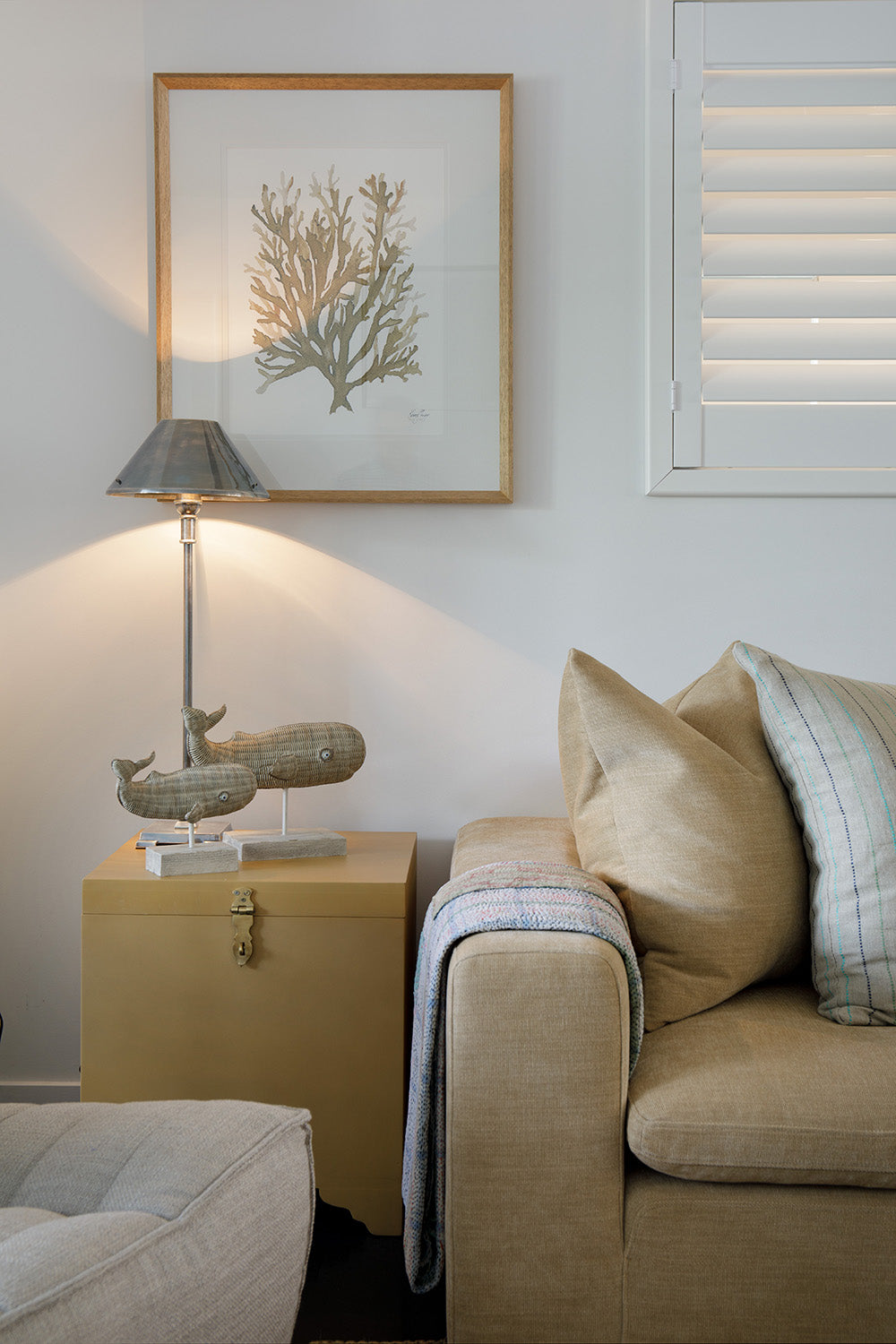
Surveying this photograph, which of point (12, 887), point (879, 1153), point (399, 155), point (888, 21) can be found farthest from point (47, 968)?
point (888, 21)

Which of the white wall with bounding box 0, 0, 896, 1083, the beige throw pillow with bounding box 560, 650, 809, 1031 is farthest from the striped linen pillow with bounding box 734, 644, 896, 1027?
the white wall with bounding box 0, 0, 896, 1083

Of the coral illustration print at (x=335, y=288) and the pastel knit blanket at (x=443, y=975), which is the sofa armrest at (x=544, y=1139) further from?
the coral illustration print at (x=335, y=288)

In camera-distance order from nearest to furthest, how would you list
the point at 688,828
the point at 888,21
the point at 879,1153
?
the point at 879,1153, the point at 688,828, the point at 888,21

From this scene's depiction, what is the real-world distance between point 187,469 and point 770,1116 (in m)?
1.33

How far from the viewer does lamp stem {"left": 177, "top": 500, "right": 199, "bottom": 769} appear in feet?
6.31

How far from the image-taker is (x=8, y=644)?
82.7 inches

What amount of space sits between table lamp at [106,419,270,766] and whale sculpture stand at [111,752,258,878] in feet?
0.37

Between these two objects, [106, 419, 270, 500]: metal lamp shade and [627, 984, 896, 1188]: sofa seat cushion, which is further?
[106, 419, 270, 500]: metal lamp shade

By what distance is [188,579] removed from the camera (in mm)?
1954

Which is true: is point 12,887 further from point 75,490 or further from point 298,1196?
point 298,1196

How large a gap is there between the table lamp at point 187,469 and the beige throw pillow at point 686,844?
698 mm

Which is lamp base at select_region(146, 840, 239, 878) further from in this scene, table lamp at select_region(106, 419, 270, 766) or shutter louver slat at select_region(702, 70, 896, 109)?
shutter louver slat at select_region(702, 70, 896, 109)

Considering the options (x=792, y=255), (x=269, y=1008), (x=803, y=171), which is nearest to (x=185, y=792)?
(x=269, y=1008)

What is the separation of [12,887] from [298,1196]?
1374 mm
